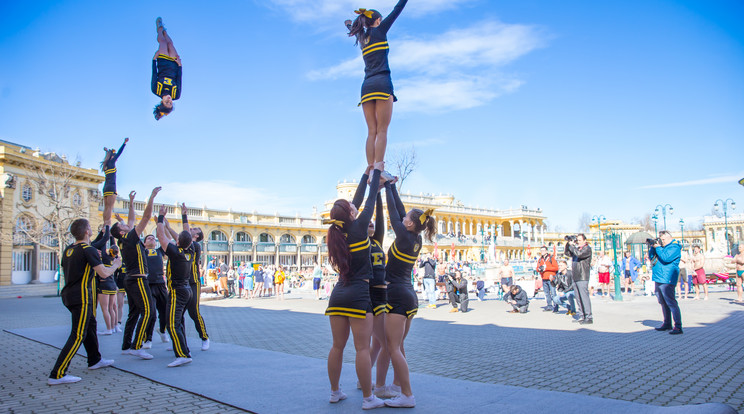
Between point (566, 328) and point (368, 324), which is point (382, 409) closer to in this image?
point (368, 324)

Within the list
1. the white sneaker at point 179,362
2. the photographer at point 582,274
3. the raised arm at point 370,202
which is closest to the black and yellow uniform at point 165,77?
the raised arm at point 370,202

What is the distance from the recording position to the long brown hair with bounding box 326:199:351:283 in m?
4.31

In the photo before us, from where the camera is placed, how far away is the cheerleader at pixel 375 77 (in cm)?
486

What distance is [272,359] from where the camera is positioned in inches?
270

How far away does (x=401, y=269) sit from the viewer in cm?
479

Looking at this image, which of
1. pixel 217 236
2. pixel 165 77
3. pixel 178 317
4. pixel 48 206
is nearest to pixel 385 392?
pixel 178 317

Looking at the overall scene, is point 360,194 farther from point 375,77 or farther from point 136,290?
point 136,290

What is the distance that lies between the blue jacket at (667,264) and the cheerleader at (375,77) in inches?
275

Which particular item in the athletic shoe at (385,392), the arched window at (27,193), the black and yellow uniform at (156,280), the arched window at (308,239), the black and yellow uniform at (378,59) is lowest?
the athletic shoe at (385,392)

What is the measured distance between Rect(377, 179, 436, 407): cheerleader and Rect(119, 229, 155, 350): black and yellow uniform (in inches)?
168

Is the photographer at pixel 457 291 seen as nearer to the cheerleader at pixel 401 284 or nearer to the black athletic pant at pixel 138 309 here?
the black athletic pant at pixel 138 309

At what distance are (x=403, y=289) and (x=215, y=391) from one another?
2.24m

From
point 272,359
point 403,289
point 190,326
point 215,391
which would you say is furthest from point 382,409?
point 190,326

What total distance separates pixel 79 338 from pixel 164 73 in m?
3.47
